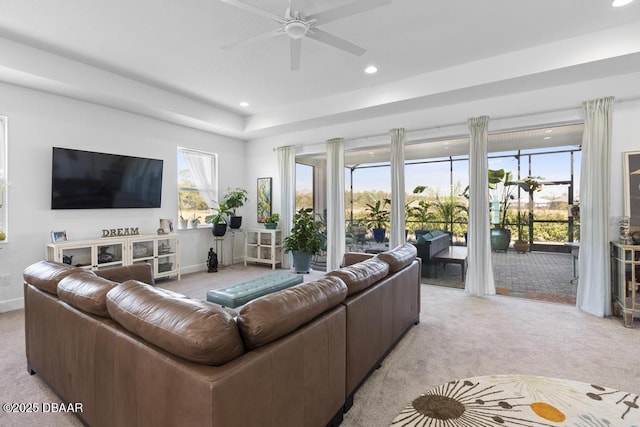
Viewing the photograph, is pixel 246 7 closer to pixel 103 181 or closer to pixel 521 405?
pixel 521 405

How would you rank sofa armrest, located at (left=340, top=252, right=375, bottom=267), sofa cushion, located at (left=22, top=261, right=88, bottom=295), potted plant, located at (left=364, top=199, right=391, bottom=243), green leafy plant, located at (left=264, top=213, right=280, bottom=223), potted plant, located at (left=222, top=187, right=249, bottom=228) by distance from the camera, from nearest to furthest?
sofa cushion, located at (left=22, top=261, right=88, bottom=295)
sofa armrest, located at (left=340, top=252, right=375, bottom=267)
potted plant, located at (left=222, top=187, right=249, bottom=228)
potted plant, located at (left=364, top=199, right=391, bottom=243)
green leafy plant, located at (left=264, top=213, right=280, bottom=223)

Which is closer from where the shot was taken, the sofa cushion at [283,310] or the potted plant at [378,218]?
the sofa cushion at [283,310]

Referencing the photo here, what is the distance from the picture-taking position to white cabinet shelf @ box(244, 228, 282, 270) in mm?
6221

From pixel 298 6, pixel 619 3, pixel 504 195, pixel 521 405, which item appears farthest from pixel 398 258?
pixel 504 195

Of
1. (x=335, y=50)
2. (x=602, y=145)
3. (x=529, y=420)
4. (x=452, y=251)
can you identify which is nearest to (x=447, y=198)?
(x=452, y=251)

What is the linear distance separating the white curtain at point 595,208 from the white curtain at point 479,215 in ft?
3.29

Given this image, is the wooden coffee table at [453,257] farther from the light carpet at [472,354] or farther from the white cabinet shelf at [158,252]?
the white cabinet shelf at [158,252]

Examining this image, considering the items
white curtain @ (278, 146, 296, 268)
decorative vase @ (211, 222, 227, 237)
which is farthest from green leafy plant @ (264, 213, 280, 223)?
decorative vase @ (211, 222, 227, 237)

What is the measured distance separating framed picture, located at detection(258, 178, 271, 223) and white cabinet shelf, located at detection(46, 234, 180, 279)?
188 cm

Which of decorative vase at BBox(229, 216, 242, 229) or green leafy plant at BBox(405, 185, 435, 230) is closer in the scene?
decorative vase at BBox(229, 216, 242, 229)

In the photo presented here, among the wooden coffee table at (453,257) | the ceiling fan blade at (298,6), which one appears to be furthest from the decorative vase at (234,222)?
the ceiling fan blade at (298,6)

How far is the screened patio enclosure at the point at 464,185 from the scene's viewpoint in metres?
6.48

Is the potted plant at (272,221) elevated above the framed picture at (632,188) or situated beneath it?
situated beneath

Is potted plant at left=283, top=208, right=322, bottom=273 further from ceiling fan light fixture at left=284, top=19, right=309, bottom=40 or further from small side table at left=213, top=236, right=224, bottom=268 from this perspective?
ceiling fan light fixture at left=284, top=19, right=309, bottom=40
